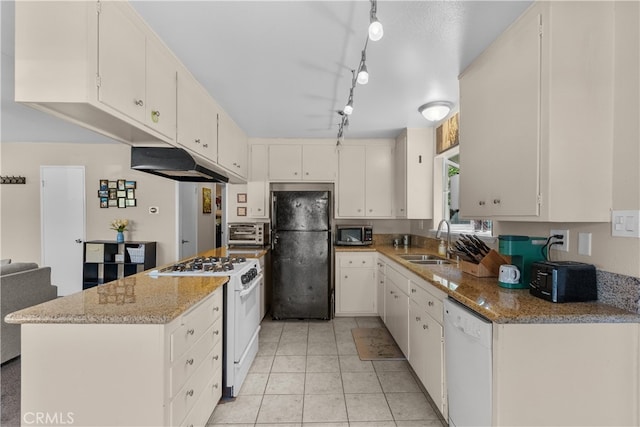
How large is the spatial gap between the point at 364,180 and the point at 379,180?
211 millimetres

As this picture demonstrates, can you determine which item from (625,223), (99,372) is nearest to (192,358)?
(99,372)

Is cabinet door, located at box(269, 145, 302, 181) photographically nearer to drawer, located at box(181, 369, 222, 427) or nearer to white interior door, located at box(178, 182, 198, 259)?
white interior door, located at box(178, 182, 198, 259)

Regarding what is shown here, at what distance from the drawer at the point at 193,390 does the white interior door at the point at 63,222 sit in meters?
4.26

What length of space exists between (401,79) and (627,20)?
1.25 meters

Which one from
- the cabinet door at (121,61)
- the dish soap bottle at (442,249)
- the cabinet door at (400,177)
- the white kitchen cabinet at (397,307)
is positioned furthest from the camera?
the cabinet door at (400,177)

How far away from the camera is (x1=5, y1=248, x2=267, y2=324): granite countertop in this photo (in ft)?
4.31

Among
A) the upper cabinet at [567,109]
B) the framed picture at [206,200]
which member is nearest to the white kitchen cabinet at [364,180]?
the upper cabinet at [567,109]

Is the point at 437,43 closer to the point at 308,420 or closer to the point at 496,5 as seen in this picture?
the point at 496,5

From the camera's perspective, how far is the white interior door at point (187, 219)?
197 inches

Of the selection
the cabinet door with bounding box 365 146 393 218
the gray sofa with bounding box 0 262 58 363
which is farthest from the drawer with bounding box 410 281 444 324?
the gray sofa with bounding box 0 262 58 363

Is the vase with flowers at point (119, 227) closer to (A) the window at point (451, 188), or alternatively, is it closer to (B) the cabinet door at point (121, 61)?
(B) the cabinet door at point (121, 61)

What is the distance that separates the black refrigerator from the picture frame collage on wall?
2699mm

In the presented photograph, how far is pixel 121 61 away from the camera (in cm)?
149

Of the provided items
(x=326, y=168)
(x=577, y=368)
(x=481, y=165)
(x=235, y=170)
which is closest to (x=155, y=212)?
(x=235, y=170)
